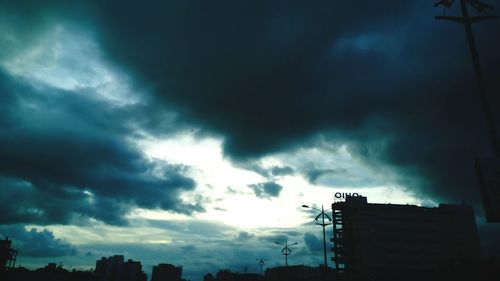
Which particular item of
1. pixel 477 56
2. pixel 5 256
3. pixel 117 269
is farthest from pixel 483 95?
pixel 117 269

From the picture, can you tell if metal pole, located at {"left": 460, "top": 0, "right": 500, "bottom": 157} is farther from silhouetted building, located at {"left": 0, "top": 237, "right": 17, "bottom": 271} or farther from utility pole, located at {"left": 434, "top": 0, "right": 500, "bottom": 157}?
silhouetted building, located at {"left": 0, "top": 237, "right": 17, "bottom": 271}

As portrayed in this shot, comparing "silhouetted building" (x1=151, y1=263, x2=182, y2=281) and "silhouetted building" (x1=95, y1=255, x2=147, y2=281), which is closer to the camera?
"silhouetted building" (x1=95, y1=255, x2=147, y2=281)

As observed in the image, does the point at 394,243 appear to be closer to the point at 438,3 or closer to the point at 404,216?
the point at 404,216

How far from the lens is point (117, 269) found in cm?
18200

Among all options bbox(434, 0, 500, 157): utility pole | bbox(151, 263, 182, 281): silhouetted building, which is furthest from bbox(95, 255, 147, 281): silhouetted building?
bbox(434, 0, 500, 157): utility pole

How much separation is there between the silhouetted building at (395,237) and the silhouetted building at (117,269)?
356ft

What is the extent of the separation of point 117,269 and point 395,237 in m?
137

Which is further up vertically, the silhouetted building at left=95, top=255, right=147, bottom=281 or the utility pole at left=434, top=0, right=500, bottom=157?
the utility pole at left=434, top=0, right=500, bottom=157

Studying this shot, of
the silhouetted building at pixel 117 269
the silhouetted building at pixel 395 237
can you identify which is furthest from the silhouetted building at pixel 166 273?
the silhouetted building at pixel 395 237

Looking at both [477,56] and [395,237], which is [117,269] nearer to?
[395,237]

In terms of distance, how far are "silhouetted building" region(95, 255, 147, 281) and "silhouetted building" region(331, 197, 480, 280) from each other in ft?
356

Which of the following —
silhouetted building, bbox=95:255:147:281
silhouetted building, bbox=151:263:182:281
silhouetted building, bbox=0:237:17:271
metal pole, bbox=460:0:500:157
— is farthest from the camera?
silhouetted building, bbox=151:263:182:281

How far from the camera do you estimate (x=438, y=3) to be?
44.1 ft

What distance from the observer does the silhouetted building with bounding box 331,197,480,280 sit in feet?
397
